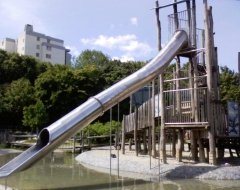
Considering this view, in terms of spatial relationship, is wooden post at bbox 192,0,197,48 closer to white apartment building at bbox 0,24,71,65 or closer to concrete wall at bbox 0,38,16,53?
white apartment building at bbox 0,24,71,65

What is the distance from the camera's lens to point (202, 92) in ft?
51.0

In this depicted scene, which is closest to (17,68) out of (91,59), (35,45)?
(91,59)

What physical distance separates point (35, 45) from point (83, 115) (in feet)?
185

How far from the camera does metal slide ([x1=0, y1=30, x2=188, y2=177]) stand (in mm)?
10086

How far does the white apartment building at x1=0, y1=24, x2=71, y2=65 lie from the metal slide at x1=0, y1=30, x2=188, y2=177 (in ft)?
171

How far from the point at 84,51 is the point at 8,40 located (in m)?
16.2

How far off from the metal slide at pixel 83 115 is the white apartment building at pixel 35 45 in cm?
5209

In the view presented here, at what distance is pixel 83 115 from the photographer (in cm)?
1119

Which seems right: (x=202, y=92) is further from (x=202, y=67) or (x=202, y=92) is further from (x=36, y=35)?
(x=36, y=35)

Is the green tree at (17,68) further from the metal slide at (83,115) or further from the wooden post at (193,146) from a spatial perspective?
the wooden post at (193,146)

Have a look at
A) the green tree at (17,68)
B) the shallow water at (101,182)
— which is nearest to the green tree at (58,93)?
the green tree at (17,68)

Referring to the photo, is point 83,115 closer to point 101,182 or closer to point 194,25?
point 101,182

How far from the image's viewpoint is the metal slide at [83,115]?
10086mm

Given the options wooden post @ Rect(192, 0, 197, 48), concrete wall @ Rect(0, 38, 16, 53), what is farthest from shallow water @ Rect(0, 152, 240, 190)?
concrete wall @ Rect(0, 38, 16, 53)
